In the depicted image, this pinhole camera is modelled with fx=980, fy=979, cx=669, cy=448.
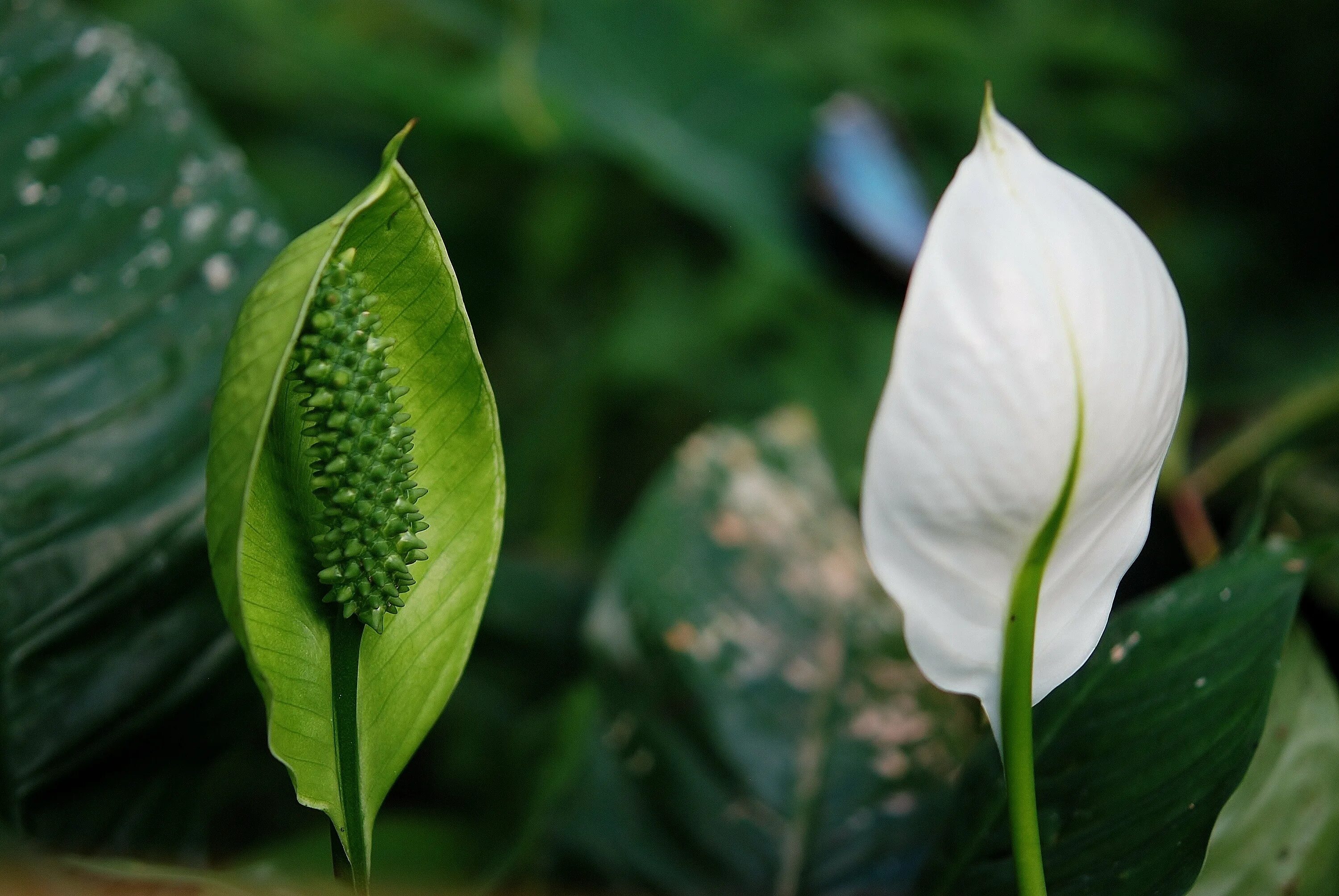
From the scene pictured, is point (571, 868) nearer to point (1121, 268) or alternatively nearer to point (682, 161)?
point (1121, 268)

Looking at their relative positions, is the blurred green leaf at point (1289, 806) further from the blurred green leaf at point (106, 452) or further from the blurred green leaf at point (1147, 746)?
the blurred green leaf at point (106, 452)

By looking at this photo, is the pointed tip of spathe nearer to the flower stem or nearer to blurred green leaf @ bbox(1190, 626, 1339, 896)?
the flower stem

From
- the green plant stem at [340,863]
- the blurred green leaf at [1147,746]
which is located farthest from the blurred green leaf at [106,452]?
the blurred green leaf at [1147,746]

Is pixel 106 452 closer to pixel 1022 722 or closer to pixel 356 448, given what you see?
pixel 356 448

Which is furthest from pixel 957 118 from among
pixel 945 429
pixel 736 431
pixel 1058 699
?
pixel 945 429

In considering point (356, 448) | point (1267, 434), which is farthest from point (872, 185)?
point (356, 448)

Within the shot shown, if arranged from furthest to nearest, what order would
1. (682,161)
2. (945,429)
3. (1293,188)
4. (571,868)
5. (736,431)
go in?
(1293,188)
(682,161)
(736,431)
(571,868)
(945,429)

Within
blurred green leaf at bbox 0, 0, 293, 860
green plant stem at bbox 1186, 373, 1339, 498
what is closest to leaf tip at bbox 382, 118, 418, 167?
blurred green leaf at bbox 0, 0, 293, 860
